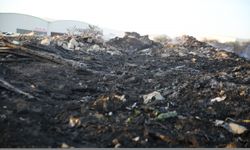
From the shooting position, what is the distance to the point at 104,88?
17.5ft

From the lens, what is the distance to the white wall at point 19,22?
66.6ft

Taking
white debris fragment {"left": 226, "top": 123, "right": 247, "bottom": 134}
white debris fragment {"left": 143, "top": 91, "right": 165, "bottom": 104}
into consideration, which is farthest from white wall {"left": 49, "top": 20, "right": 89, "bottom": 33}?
white debris fragment {"left": 226, "top": 123, "right": 247, "bottom": 134}

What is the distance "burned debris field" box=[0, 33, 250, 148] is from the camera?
321 cm

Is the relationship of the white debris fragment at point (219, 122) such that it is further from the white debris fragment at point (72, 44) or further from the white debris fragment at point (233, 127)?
the white debris fragment at point (72, 44)

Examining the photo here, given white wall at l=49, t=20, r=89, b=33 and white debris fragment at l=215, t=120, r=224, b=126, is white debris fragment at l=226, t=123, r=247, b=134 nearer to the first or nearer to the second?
white debris fragment at l=215, t=120, r=224, b=126

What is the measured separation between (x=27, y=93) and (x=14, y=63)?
1.78 metres

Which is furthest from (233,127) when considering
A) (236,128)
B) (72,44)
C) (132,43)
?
(132,43)

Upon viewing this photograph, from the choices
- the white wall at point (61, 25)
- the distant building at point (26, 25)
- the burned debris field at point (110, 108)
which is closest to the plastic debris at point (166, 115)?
the burned debris field at point (110, 108)

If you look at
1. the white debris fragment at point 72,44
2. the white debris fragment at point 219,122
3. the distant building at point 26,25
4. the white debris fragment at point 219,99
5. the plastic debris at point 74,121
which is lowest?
the distant building at point 26,25

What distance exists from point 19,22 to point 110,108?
61.0 ft

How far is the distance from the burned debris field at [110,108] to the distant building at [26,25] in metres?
14.8

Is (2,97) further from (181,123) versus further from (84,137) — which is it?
(181,123)

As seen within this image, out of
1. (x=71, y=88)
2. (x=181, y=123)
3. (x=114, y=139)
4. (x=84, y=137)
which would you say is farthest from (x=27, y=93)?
(x=181, y=123)

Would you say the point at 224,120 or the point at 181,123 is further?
the point at 224,120
